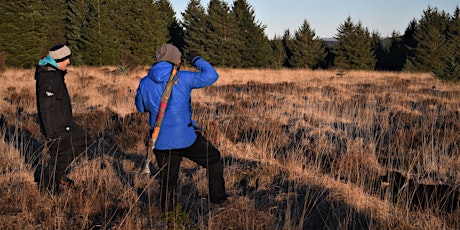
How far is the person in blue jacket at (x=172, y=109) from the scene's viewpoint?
3.20m

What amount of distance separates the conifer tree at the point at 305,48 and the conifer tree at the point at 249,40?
8.95 ft

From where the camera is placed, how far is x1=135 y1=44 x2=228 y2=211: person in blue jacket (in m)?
3.20

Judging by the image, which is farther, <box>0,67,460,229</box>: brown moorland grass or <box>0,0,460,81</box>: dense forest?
<box>0,0,460,81</box>: dense forest

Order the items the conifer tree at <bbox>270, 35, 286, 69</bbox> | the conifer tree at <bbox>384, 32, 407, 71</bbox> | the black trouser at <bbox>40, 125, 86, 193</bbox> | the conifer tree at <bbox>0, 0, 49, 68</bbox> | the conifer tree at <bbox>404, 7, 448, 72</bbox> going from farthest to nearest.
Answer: the conifer tree at <bbox>270, 35, 286, 69</bbox> < the conifer tree at <bbox>384, 32, 407, 71</bbox> < the conifer tree at <bbox>404, 7, 448, 72</bbox> < the conifer tree at <bbox>0, 0, 49, 68</bbox> < the black trouser at <bbox>40, 125, 86, 193</bbox>

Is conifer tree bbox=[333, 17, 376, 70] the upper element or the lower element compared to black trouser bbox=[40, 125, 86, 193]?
upper

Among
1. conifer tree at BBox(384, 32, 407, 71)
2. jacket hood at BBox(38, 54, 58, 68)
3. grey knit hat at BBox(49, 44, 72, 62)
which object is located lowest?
jacket hood at BBox(38, 54, 58, 68)

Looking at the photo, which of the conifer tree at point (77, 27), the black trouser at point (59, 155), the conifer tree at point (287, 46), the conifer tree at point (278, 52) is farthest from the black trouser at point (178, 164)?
the conifer tree at point (287, 46)

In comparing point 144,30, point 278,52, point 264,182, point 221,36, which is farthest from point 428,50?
point 264,182

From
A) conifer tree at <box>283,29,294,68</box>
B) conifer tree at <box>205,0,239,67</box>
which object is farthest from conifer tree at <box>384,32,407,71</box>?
conifer tree at <box>205,0,239,67</box>

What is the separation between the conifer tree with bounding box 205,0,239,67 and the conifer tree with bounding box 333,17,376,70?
9527 mm

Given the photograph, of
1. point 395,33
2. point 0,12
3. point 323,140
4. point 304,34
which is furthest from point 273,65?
point 323,140

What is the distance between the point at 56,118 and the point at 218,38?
96.0 feet

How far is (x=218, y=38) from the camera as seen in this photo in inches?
1271

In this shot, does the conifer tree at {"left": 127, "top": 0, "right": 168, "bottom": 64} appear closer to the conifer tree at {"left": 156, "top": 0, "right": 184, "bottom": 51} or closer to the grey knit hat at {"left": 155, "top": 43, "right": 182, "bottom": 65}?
the conifer tree at {"left": 156, "top": 0, "right": 184, "bottom": 51}
